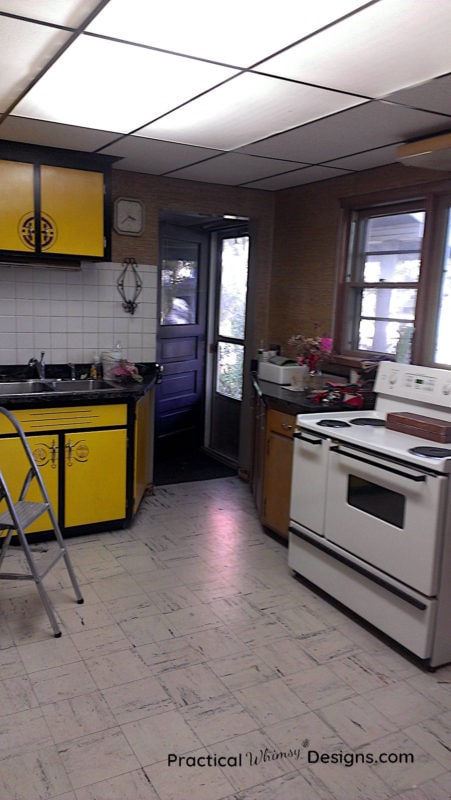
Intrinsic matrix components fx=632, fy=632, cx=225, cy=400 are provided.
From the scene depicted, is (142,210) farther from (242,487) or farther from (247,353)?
(242,487)

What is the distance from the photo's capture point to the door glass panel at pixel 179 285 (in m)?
5.24

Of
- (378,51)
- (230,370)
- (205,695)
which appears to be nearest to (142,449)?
(230,370)

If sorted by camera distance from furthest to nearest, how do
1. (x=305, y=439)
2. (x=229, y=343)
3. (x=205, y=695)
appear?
(x=229, y=343)
(x=305, y=439)
(x=205, y=695)

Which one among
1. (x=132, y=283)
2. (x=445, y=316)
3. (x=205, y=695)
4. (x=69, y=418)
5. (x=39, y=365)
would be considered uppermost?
(x=132, y=283)

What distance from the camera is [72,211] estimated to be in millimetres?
3795

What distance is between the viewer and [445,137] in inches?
112

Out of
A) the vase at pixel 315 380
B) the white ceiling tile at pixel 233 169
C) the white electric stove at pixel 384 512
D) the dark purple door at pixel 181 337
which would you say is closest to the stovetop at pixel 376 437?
the white electric stove at pixel 384 512

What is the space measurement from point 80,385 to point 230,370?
68.2 inches

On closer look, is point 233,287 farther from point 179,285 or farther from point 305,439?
point 305,439

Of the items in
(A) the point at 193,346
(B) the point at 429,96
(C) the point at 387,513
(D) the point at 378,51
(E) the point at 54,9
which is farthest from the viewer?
(A) the point at 193,346

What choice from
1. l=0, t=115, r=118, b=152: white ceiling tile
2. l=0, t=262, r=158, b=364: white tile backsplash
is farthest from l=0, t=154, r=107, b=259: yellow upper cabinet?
l=0, t=262, r=158, b=364: white tile backsplash

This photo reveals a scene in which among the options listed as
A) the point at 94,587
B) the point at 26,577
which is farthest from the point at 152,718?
the point at 94,587

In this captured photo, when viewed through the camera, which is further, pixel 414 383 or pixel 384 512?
pixel 414 383

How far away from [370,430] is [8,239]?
2.31 m
